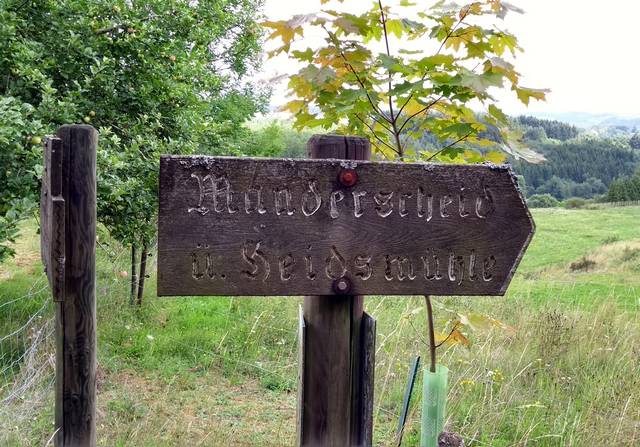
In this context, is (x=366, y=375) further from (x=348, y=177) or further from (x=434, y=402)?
(x=348, y=177)

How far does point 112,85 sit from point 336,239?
3668 millimetres

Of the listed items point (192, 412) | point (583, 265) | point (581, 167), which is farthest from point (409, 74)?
point (581, 167)

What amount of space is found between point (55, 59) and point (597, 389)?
14.9 feet

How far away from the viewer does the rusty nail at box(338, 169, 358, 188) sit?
153 centimetres

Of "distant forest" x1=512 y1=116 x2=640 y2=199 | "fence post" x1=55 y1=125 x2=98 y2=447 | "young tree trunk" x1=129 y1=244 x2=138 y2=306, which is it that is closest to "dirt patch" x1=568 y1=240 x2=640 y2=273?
"young tree trunk" x1=129 y1=244 x2=138 y2=306

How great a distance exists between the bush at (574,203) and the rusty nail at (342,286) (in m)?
24.7

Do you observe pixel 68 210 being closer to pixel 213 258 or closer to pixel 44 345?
pixel 213 258

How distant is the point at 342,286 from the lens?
156 centimetres

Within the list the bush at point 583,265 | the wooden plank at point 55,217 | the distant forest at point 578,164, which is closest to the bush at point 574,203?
the distant forest at point 578,164

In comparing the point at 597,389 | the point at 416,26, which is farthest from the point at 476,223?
the point at 597,389

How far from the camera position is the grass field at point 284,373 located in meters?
3.15

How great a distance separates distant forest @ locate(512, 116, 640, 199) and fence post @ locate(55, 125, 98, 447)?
25.7m

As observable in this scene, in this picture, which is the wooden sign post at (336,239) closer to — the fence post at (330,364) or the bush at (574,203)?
the fence post at (330,364)

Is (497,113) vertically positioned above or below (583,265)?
above
